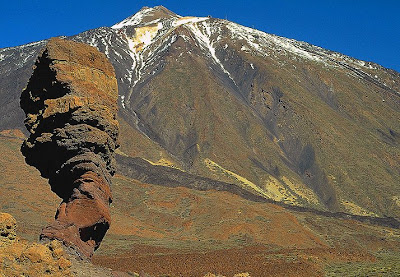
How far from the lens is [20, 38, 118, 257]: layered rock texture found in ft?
48.2

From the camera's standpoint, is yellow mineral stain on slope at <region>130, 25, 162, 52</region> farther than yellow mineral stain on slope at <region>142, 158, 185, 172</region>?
Yes

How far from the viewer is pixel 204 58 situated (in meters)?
156

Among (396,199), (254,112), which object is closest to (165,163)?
(254,112)

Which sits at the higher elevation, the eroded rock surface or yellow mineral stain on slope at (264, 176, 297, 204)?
yellow mineral stain on slope at (264, 176, 297, 204)

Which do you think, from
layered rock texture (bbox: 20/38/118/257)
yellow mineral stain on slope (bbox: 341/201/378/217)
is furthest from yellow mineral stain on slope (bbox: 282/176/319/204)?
layered rock texture (bbox: 20/38/118/257)

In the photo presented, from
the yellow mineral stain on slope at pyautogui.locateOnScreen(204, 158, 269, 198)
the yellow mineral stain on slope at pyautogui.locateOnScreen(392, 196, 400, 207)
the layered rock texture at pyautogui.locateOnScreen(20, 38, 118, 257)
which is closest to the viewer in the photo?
the layered rock texture at pyautogui.locateOnScreen(20, 38, 118, 257)

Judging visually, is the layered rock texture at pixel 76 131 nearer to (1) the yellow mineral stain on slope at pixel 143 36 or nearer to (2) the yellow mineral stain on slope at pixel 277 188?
(2) the yellow mineral stain on slope at pixel 277 188

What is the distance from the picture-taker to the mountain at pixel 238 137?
60750mm

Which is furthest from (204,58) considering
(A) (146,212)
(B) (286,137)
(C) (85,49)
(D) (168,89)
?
(C) (85,49)

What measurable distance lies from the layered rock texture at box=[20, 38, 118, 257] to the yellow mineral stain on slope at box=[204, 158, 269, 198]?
265ft

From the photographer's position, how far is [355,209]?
96.8 meters

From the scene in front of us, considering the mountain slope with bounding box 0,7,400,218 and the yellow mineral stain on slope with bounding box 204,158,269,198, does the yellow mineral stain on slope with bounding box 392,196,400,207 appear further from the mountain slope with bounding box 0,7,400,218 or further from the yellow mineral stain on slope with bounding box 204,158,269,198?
the yellow mineral stain on slope with bounding box 204,158,269,198

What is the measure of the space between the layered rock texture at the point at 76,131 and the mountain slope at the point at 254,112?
78.7m

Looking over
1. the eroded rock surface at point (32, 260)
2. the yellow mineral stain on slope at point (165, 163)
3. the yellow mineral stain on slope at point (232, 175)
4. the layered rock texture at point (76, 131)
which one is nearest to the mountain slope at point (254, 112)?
the yellow mineral stain on slope at point (165, 163)
